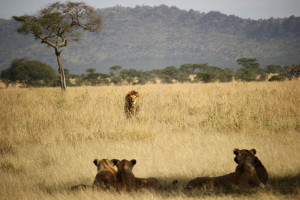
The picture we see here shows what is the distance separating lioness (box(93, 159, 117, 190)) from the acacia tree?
14.9m

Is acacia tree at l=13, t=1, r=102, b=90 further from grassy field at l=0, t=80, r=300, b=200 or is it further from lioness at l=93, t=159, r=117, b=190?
lioness at l=93, t=159, r=117, b=190

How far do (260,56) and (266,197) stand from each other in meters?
136

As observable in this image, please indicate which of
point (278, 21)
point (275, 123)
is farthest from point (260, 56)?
point (275, 123)

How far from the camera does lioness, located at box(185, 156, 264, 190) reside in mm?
3590

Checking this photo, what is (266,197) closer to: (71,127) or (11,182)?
(11,182)

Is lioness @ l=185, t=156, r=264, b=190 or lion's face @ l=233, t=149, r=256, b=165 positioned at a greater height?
lion's face @ l=233, t=149, r=256, b=165

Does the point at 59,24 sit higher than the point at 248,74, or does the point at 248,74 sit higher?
the point at 59,24

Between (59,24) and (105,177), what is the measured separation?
655 inches

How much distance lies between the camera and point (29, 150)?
20.1ft

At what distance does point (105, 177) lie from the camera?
3762 mm

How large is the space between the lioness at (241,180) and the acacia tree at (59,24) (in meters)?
15.7

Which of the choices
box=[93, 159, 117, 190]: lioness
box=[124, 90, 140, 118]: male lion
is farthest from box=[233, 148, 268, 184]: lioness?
box=[124, 90, 140, 118]: male lion

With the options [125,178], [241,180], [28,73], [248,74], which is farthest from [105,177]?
[28,73]

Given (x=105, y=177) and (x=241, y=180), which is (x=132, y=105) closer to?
(x=105, y=177)
